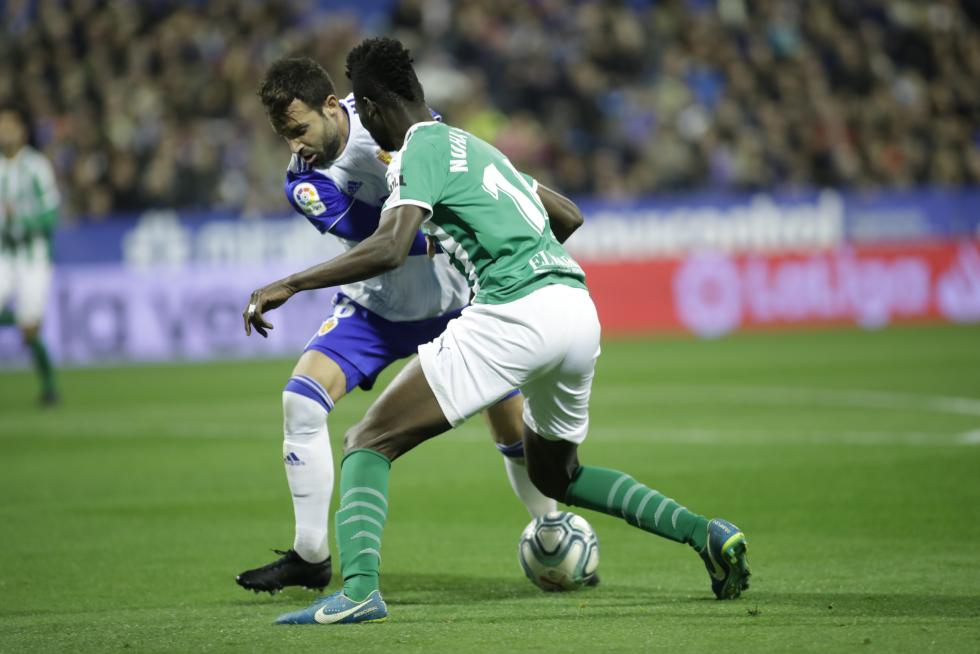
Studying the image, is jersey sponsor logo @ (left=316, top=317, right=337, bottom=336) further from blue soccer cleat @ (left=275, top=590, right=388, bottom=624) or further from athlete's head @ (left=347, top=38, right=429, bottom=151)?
blue soccer cleat @ (left=275, top=590, right=388, bottom=624)

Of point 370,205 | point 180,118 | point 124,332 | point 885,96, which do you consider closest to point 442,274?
point 370,205

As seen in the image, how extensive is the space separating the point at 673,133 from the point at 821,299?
349cm

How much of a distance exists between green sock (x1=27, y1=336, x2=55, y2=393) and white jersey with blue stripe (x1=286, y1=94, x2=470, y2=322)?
331 inches

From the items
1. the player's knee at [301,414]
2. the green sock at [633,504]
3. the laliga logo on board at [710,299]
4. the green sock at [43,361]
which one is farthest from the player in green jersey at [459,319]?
the laliga logo on board at [710,299]

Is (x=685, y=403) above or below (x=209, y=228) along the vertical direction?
below

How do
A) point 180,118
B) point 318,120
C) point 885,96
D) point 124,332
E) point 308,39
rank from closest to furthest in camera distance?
point 318,120 < point 124,332 < point 180,118 < point 308,39 < point 885,96

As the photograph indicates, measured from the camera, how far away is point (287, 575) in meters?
5.99

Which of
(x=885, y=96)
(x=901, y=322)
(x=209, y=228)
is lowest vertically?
(x=901, y=322)

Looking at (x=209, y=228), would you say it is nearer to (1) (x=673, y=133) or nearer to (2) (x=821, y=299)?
(1) (x=673, y=133)

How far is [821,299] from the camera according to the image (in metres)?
21.2

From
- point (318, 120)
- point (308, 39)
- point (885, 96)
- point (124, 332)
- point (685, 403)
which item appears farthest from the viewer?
point (885, 96)

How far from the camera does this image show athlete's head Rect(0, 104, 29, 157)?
1417 centimetres

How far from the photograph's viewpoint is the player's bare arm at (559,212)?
5.66 m

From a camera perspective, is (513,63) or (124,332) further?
(513,63)
